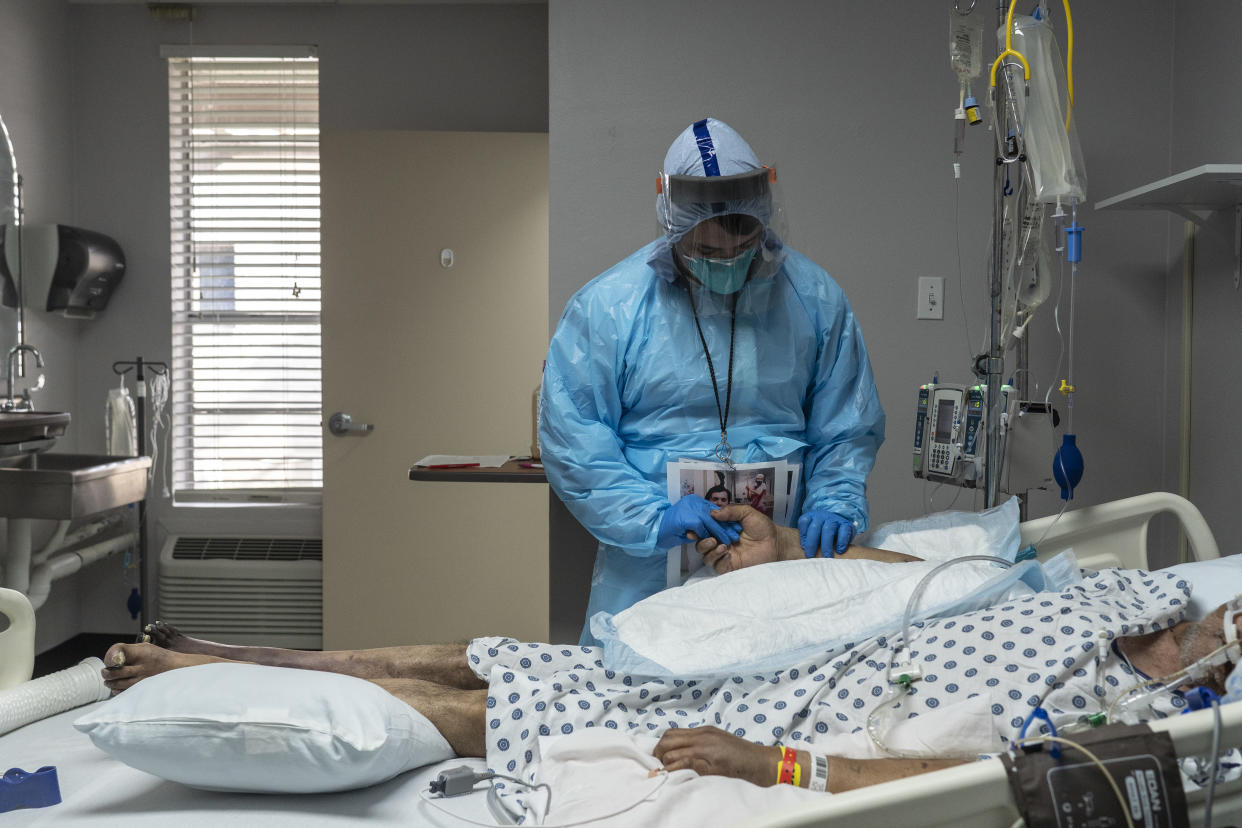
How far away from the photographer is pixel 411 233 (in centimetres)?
339

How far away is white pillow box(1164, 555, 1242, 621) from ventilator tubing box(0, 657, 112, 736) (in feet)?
5.32

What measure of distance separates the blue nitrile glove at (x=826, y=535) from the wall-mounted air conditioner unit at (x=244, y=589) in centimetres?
242

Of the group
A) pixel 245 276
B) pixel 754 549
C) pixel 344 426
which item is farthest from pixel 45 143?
pixel 754 549

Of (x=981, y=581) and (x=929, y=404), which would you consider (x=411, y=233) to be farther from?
(x=981, y=581)

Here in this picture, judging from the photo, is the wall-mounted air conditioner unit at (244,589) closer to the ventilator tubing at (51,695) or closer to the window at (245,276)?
the window at (245,276)

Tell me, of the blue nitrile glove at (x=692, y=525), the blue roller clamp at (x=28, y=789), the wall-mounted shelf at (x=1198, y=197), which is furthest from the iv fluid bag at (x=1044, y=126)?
the blue roller clamp at (x=28, y=789)

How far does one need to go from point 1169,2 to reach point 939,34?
0.58 m

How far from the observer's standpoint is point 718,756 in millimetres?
1115

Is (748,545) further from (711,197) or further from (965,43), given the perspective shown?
(965,43)

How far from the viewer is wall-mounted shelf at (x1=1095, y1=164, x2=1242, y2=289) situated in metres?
1.74

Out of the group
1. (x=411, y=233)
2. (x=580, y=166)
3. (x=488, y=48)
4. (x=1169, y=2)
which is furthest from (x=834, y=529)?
(x=488, y=48)

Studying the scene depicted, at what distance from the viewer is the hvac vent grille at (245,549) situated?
3.60 metres

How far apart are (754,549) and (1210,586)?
2.23 ft

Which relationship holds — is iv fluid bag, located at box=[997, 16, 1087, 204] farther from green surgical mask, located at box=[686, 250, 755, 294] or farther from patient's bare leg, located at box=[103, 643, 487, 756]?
patient's bare leg, located at box=[103, 643, 487, 756]
